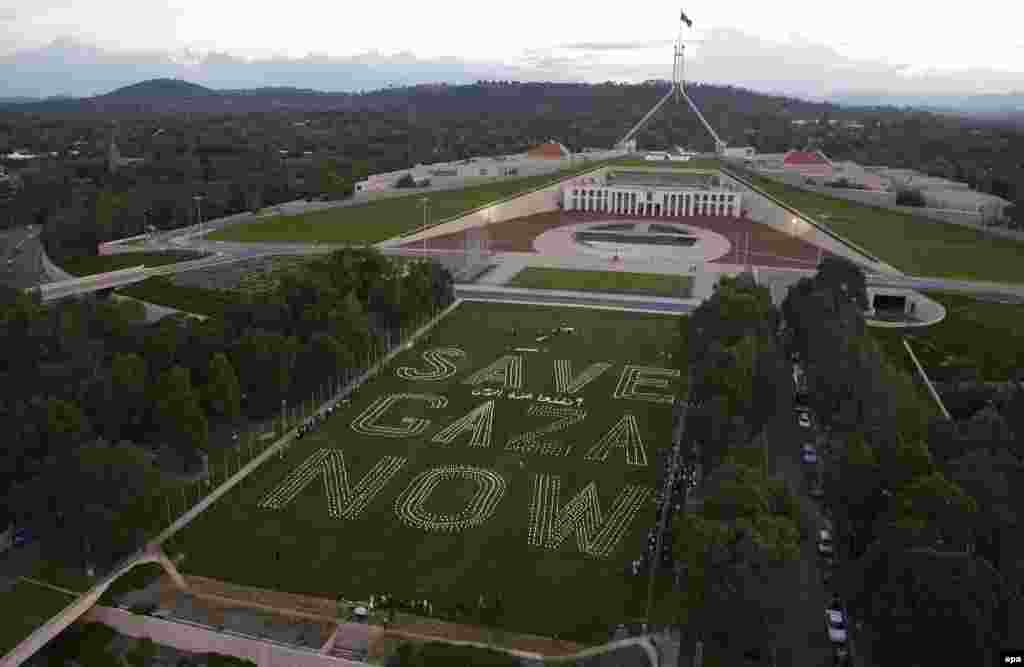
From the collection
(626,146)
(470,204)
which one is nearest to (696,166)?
(626,146)

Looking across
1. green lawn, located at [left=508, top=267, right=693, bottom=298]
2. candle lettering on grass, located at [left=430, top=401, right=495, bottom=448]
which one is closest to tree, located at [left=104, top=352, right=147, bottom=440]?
candle lettering on grass, located at [left=430, top=401, right=495, bottom=448]

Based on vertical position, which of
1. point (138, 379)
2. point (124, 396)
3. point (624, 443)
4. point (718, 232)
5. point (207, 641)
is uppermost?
point (718, 232)

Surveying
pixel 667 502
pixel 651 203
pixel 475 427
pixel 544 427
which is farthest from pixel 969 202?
pixel 667 502

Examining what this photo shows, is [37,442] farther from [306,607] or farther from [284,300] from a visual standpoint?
[284,300]

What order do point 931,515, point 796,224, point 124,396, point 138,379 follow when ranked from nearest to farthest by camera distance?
point 931,515 < point 124,396 < point 138,379 < point 796,224

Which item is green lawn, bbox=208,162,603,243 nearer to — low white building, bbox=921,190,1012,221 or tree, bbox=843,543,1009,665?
low white building, bbox=921,190,1012,221

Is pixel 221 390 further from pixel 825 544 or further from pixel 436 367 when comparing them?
pixel 825 544

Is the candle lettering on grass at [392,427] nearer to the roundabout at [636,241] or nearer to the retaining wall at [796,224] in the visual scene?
the roundabout at [636,241]
